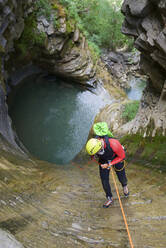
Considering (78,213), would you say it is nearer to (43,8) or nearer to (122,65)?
(43,8)

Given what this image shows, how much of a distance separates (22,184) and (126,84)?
68.7 ft

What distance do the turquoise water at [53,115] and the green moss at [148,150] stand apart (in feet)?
17.6

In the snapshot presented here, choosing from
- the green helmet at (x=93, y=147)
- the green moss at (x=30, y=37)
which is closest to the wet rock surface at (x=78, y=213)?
the green helmet at (x=93, y=147)

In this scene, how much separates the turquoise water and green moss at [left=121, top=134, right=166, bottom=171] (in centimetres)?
537

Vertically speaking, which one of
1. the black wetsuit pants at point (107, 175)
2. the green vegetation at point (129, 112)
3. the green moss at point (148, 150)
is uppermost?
the green vegetation at point (129, 112)

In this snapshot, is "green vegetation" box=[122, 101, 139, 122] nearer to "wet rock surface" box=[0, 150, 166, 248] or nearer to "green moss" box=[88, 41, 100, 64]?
"wet rock surface" box=[0, 150, 166, 248]

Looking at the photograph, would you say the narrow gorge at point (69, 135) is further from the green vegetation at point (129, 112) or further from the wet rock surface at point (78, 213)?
the green vegetation at point (129, 112)

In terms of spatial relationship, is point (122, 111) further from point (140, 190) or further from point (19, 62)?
point (19, 62)

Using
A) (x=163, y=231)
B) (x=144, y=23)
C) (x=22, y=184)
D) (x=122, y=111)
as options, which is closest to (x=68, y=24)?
(x=122, y=111)

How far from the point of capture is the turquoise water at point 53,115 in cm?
1236

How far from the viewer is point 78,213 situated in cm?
396

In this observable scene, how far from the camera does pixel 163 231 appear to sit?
2.99 metres

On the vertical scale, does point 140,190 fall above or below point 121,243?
above

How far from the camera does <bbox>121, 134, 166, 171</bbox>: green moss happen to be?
17.0ft
